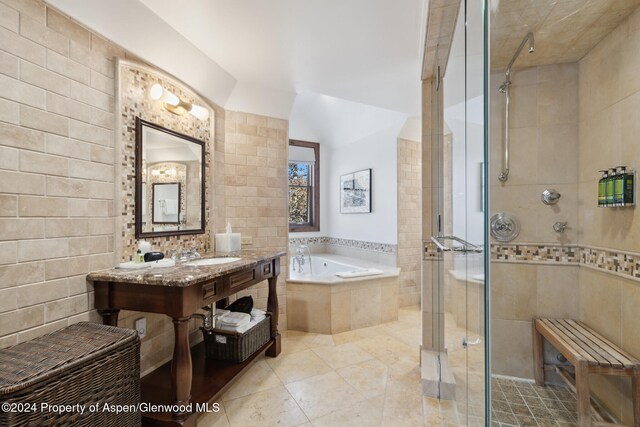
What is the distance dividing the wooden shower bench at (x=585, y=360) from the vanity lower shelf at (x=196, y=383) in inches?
71.6

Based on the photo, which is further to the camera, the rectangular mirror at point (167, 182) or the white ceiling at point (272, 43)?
the rectangular mirror at point (167, 182)

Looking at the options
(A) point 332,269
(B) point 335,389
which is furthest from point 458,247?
(A) point 332,269

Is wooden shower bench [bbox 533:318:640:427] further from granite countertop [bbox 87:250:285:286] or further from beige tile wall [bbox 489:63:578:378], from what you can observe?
granite countertop [bbox 87:250:285:286]

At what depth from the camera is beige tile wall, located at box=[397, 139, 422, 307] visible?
11.6 feet

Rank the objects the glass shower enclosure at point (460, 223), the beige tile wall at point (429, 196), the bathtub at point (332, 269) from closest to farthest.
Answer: the glass shower enclosure at point (460, 223)
the beige tile wall at point (429, 196)
the bathtub at point (332, 269)

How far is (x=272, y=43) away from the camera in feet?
6.40

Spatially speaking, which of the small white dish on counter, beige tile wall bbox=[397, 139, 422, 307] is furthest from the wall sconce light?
beige tile wall bbox=[397, 139, 422, 307]

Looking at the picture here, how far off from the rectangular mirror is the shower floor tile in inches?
84.5

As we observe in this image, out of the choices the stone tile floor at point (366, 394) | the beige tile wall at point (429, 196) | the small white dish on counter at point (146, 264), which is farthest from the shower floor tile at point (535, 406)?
the small white dish on counter at point (146, 264)

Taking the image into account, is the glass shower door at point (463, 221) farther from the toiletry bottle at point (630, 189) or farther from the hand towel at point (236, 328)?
the hand towel at point (236, 328)

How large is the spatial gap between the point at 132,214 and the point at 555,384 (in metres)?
2.58

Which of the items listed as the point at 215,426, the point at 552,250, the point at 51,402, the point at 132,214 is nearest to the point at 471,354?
the point at 552,250

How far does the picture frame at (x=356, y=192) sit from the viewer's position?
3.95 m

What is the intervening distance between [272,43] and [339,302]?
88.7 inches
